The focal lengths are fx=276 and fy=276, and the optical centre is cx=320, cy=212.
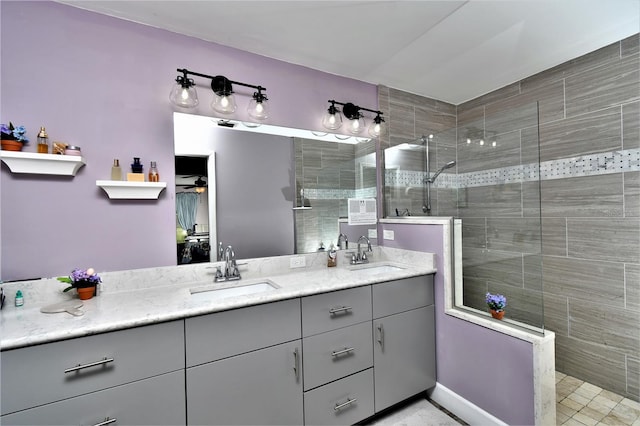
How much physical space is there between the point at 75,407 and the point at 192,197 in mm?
1143

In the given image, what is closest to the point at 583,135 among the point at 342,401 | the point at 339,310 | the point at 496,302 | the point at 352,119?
the point at 496,302

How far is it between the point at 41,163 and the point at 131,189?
0.41 meters

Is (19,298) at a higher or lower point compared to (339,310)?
higher

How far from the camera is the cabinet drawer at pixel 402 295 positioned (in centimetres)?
178

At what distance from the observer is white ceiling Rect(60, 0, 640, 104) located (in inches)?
63.8

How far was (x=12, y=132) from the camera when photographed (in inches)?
54.6

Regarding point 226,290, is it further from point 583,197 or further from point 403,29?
point 583,197

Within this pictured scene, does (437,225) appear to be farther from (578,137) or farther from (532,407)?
(578,137)

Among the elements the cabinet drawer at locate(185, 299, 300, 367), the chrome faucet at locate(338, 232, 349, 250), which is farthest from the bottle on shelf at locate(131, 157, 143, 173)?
the chrome faucet at locate(338, 232, 349, 250)

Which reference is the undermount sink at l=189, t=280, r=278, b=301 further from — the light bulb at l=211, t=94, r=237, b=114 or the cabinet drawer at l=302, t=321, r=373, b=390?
the light bulb at l=211, t=94, r=237, b=114

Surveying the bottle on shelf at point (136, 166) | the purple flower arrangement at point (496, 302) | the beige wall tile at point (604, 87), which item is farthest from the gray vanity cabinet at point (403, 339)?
the beige wall tile at point (604, 87)

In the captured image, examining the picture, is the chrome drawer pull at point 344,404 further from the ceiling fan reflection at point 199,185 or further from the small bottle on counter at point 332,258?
the ceiling fan reflection at point 199,185

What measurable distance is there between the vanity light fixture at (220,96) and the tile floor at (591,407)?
2.88m

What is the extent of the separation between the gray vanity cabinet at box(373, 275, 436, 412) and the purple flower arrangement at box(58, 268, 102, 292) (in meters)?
1.59
